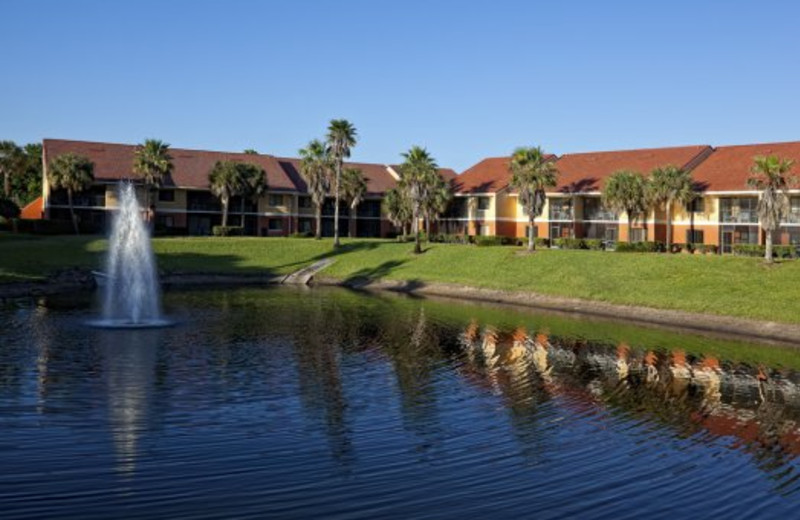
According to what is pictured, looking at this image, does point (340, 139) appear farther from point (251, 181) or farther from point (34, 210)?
point (34, 210)

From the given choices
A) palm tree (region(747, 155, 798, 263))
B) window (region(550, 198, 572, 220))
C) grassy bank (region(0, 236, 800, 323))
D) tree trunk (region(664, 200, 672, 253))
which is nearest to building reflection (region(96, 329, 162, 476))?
grassy bank (region(0, 236, 800, 323))

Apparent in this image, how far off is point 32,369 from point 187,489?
14.2 metres

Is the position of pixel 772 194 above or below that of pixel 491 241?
above

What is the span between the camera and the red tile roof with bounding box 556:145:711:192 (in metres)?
81.6

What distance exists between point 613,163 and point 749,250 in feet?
83.2

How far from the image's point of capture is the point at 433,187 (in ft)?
270

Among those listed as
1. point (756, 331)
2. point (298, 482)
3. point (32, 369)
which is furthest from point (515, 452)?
point (756, 331)

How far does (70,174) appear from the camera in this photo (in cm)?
8181

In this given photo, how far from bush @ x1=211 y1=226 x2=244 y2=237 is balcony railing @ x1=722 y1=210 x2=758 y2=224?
50.1 metres

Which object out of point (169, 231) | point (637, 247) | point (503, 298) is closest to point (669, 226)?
point (637, 247)

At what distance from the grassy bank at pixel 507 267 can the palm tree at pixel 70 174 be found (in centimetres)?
1082

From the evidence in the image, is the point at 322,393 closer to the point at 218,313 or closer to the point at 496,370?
the point at 496,370

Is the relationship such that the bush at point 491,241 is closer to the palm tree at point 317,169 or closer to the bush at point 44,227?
the palm tree at point 317,169

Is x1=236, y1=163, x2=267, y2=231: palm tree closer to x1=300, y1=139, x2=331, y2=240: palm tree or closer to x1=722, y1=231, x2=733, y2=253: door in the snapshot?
x1=300, y1=139, x2=331, y2=240: palm tree
